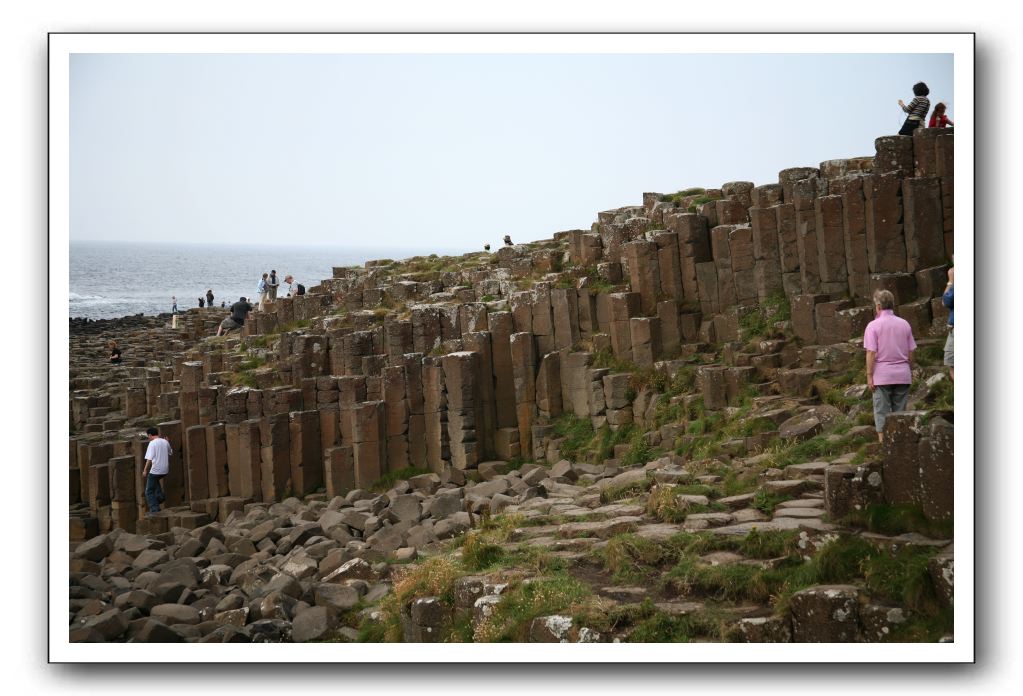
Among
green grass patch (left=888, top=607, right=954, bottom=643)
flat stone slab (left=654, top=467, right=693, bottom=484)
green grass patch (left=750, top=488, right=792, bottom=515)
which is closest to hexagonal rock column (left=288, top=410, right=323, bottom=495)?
flat stone slab (left=654, top=467, right=693, bottom=484)

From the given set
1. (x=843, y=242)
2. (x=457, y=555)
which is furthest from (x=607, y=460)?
(x=457, y=555)

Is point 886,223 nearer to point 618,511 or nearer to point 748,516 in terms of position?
point 618,511

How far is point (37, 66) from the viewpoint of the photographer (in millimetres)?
13109

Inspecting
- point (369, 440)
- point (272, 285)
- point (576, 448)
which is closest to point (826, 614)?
point (576, 448)

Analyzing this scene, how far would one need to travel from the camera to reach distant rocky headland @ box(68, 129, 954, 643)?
11578 millimetres

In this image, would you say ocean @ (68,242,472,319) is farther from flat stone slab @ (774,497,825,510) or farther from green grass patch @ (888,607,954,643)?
green grass patch @ (888,607,954,643)

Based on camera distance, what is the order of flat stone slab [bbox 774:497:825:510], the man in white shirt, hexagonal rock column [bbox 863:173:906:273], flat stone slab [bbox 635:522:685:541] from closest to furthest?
flat stone slab [bbox 774:497:825:510]
flat stone slab [bbox 635:522:685:541]
hexagonal rock column [bbox 863:173:906:273]
the man in white shirt

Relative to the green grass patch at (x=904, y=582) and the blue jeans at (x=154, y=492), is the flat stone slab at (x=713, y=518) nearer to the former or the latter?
the green grass patch at (x=904, y=582)

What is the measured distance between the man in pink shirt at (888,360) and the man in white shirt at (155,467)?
16364 mm

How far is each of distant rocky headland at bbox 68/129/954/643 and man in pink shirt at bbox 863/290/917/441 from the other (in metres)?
0.51

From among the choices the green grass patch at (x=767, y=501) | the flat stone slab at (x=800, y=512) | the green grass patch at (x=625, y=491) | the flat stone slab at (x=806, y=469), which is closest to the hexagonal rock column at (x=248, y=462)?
the green grass patch at (x=625, y=491)

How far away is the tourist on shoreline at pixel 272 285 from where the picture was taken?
119 ft

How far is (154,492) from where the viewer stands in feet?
83.1

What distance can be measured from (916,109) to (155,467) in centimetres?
1682
